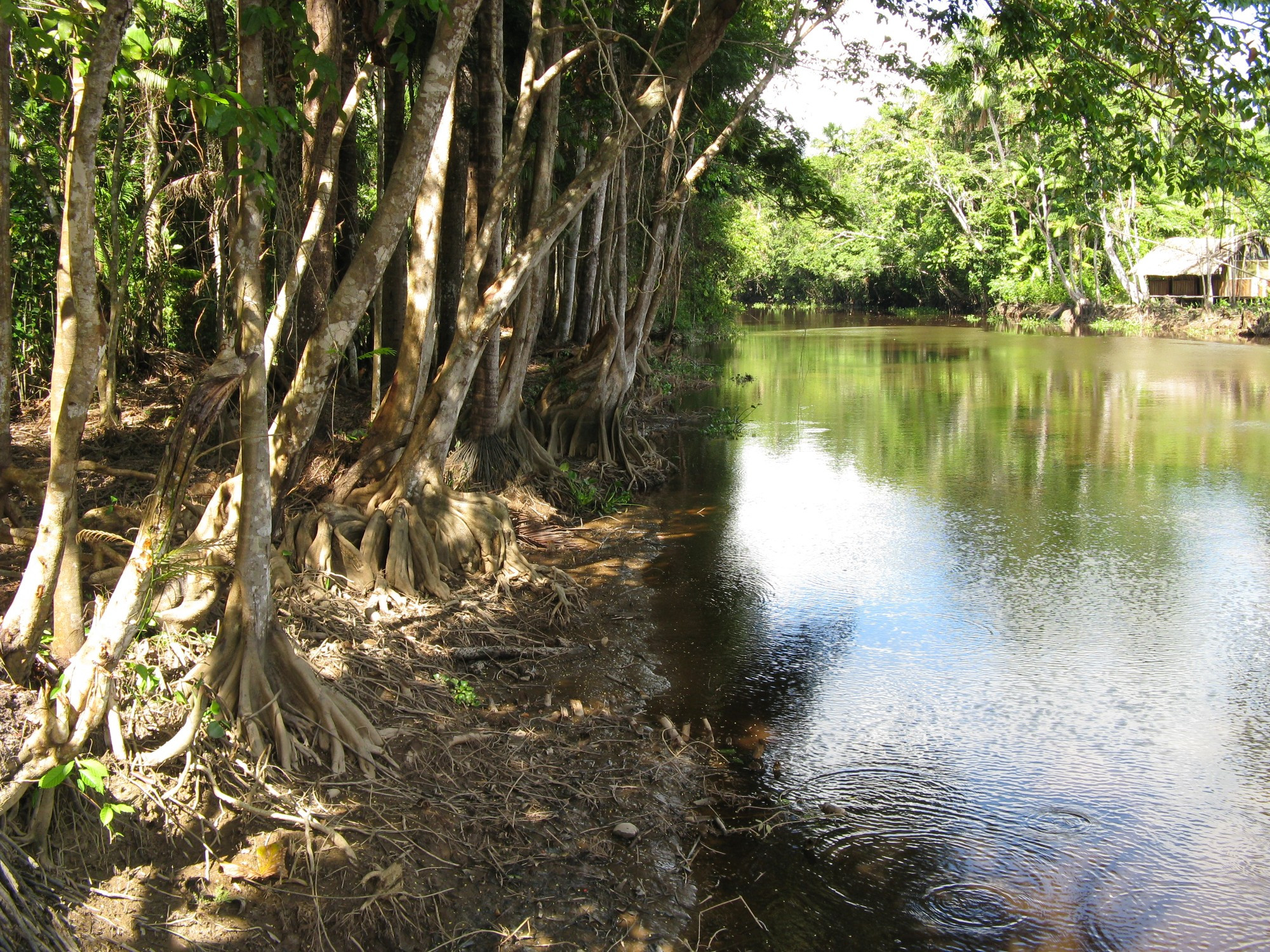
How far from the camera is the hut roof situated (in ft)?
133

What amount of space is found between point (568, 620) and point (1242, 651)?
4867 mm

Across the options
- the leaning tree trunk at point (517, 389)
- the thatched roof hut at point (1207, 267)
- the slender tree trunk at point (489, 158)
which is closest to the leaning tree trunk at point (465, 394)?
the slender tree trunk at point (489, 158)

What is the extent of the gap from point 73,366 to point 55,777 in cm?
155

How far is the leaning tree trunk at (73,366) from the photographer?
3.82m

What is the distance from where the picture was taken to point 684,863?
183 inches

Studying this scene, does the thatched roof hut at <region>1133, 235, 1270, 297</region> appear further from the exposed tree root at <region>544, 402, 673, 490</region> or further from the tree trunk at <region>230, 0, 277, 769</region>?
the tree trunk at <region>230, 0, 277, 769</region>

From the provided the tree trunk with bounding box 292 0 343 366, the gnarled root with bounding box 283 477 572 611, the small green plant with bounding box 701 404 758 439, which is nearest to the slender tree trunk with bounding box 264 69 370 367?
the tree trunk with bounding box 292 0 343 366

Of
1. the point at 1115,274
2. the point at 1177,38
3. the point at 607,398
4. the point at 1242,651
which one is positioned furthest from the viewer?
the point at 1115,274

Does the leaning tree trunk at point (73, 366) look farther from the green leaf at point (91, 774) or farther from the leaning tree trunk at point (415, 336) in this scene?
the leaning tree trunk at point (415, 336)

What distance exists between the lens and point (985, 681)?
6844 mm

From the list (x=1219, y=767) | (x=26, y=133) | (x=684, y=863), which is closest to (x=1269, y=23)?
(x=1219, y=767)

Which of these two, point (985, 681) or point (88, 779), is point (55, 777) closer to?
point (88, 779)

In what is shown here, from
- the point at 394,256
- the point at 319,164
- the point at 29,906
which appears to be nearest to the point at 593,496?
the point at 394,256

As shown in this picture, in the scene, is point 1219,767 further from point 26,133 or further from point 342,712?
point 26,133
